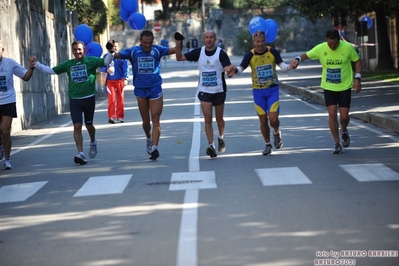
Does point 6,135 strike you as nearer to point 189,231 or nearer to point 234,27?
point 189,231

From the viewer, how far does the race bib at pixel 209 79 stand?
14234 mm

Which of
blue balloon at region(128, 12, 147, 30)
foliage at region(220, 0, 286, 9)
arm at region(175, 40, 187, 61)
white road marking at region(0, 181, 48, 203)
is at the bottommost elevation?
white road marking at region(0, 181, 48, 203)

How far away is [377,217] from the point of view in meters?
8.73

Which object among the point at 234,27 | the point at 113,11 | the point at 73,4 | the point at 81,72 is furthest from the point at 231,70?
the point at 234,27

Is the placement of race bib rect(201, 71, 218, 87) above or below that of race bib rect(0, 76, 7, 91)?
below

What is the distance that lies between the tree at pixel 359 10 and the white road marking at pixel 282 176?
28.0 m

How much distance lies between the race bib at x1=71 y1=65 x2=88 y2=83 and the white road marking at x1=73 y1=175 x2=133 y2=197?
95.3 inches

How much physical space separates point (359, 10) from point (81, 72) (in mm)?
29162

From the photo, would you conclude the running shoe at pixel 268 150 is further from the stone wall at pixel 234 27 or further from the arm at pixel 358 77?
the stone wall at pixel 234 27

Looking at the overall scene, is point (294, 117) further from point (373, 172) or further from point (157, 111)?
point (373, 172)

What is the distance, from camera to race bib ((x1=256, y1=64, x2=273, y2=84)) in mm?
14195

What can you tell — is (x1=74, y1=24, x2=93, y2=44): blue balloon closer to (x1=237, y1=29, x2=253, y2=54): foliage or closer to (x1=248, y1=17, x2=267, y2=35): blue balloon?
(x1=248, y1=17, x2=267, y2=35): blue balloon

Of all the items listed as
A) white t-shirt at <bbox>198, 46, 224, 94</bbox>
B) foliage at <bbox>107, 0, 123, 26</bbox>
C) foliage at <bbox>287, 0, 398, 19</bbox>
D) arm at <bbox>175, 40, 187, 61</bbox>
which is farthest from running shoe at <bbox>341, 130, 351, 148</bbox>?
foliage at <bbox>107, 0, 123, 26</bbox>

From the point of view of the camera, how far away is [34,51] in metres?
26.8
